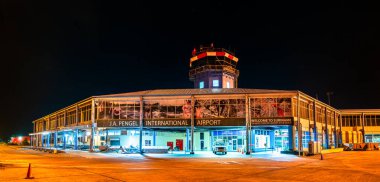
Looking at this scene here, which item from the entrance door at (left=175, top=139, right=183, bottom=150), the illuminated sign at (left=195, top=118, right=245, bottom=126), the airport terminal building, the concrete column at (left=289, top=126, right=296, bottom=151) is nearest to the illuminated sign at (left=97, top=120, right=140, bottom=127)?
the airport terminal building

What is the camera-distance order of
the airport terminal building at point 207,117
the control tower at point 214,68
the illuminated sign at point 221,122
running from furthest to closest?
the control tower at point 214,68 → the airport terminal building at point 207,117 → the illuminated sign at point 221,122

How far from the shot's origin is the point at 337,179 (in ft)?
57.3

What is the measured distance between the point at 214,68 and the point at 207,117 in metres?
19.4

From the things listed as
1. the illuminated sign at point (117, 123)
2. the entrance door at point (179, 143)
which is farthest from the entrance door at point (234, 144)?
the illuminated sign at point (117, 123)

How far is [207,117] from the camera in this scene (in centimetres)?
4419

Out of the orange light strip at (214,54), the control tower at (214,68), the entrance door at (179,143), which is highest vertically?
the orange light strip at (214,54)

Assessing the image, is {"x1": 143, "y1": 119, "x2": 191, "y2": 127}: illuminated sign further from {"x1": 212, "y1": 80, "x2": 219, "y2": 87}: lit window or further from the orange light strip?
the orange light strip

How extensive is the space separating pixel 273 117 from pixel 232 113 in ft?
16.8

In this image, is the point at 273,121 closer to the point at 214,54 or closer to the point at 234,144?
the point at 234,144

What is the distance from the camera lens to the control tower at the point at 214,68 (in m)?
61.7

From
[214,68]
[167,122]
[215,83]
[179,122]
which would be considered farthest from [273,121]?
[214,68]

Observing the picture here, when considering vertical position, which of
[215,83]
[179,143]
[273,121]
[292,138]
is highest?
[215,83]

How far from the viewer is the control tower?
61.7 metres

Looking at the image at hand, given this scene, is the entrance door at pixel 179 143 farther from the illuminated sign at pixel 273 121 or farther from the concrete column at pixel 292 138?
the concrete column at pixel 292 138
